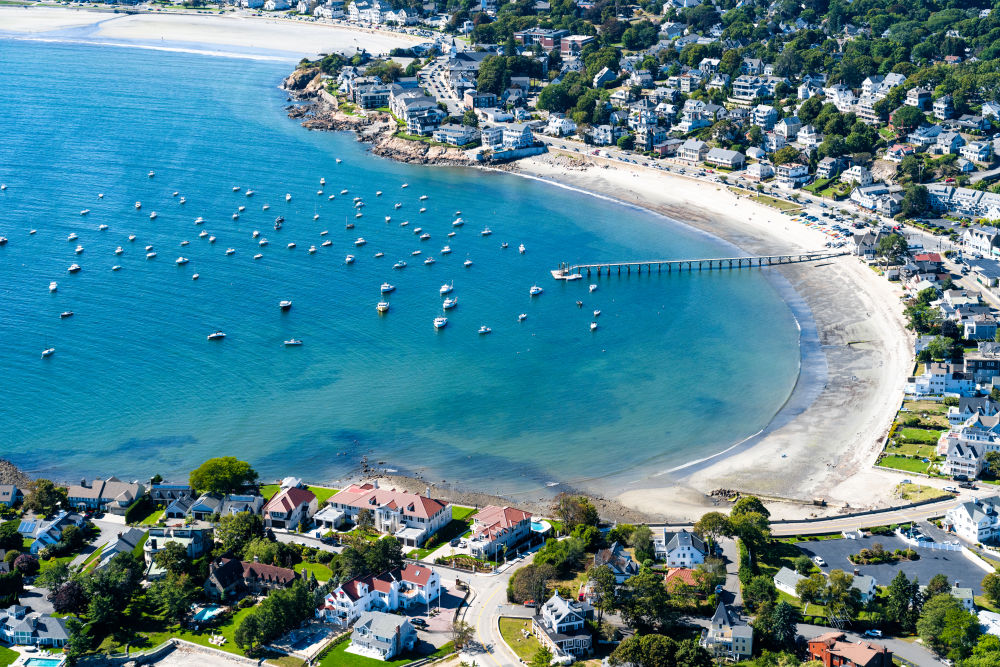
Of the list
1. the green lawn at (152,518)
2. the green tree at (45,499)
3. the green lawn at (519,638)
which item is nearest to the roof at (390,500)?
the green lawn at (519,638)

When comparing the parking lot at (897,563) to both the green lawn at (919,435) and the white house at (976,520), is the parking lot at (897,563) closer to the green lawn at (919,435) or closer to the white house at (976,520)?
the white house at (976,520)

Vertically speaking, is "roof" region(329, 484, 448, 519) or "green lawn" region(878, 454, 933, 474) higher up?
"green lawn" region(878, 454, 933, 474)

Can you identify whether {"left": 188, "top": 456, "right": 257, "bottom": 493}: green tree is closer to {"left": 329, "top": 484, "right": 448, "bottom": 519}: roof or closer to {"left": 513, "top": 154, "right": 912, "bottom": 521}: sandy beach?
{"left": 329, "top": 484, "right": 448, "bottom": 519}: roof

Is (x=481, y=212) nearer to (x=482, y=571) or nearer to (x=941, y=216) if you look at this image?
(x=941, y=216)

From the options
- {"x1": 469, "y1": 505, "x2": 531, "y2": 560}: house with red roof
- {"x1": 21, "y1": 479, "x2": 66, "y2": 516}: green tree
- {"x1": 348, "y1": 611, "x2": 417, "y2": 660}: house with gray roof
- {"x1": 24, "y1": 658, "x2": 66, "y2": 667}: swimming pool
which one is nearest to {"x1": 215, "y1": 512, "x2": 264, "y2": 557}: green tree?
{"x1": 24, "y1": 658, "x2": 66, "y2": 667}: swimming pool

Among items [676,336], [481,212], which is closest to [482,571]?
[676,336]

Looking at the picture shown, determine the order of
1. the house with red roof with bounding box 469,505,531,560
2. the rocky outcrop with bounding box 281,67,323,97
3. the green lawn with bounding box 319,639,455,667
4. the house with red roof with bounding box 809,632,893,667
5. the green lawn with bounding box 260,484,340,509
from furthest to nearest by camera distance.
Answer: the rocky outcrop with bounding box 281,67,323,97
the green lawn with bounding box 260,484,340,509
the house with red roof with bounding box 469,505,531,560
the green lawn with bounding box 319,639,455,667
the house with red roof with bounding box 809,632,893,667
